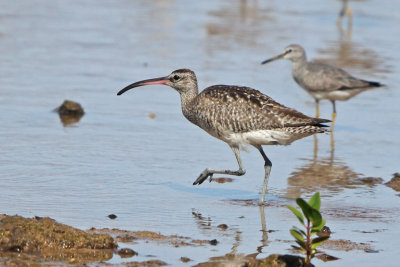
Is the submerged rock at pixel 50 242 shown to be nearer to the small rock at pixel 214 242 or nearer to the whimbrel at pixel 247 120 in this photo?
the small rock at pixel 214 242

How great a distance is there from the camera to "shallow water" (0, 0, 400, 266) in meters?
7.63

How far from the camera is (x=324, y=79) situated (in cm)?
1338

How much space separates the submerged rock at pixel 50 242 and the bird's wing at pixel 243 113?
8.48 feet

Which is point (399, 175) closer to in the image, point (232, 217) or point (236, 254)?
point (232, 217)

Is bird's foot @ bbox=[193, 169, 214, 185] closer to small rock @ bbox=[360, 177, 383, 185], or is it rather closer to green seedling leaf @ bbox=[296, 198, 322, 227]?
small rock @ bbox=[360, 177, 383, 185]

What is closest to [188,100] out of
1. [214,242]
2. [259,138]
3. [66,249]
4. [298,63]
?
[259,138]

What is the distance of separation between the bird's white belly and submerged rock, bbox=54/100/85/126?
3.33 meters

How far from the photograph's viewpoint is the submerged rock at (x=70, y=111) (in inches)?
453

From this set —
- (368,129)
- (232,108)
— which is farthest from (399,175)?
(368,129)

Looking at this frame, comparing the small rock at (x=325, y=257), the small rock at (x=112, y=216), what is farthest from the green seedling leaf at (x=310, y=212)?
the small rock at (x=112, y=216)

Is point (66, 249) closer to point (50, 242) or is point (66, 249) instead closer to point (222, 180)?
point (50, 242)

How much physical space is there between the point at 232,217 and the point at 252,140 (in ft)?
3.91

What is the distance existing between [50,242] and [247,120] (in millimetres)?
2940

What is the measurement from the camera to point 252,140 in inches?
344
